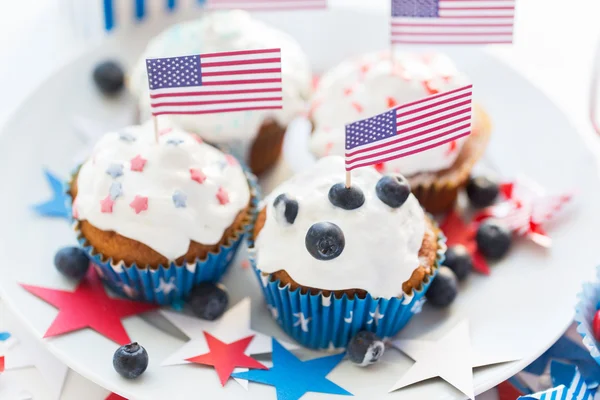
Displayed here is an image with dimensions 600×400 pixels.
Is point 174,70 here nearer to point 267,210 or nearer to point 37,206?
point 267,210

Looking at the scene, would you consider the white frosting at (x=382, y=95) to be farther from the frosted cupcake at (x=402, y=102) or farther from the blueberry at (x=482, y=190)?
the blueberry at (x=482, y=190)

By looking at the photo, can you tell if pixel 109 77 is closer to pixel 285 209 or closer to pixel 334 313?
pixel 285 209

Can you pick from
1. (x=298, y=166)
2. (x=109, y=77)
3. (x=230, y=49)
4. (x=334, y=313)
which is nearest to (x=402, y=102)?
(x=298, y=166)

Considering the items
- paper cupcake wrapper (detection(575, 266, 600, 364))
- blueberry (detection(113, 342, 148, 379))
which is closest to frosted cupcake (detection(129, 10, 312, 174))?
blueberry (detection(113, 342, 148, 379))

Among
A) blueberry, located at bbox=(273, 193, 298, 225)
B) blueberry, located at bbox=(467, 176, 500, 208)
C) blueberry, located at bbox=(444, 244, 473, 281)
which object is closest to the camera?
blueberry, located at bbox=(273, 193, 298, 225)

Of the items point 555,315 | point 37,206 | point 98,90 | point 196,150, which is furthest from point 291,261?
point 98,90

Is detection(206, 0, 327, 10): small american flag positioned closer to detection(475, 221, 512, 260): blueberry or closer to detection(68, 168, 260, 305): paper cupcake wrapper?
detection(68, 168, 260, 305): paper cupcake wrapper

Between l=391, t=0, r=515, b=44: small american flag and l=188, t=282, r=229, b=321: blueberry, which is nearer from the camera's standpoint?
l=188, t=282, r=229, b=321: blueberry

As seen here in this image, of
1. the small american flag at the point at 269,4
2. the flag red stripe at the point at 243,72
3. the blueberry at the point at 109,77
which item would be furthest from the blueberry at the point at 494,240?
the blueberry at the point at 109,77
